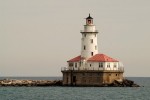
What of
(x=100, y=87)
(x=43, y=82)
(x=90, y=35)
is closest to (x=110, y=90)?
(x=100, y=87)

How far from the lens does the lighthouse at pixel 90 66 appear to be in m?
80.8

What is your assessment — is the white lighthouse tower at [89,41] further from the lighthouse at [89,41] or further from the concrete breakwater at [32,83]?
the concrete breakwater at [32,83]

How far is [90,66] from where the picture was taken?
81.7 meters

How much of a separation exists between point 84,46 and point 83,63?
8.13ft

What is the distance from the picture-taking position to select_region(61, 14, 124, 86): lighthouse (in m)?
80.8

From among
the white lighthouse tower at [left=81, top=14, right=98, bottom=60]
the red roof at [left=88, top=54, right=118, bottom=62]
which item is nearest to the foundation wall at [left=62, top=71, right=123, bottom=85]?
the red roof at [left=88, top=54, right=118, bottom=62]

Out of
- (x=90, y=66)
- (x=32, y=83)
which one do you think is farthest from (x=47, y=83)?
(x=90, y=66)

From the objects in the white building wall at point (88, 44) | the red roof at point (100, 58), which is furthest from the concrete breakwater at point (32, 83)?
the red roof at point (100, 58)

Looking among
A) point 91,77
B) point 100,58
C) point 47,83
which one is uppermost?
point 100,58

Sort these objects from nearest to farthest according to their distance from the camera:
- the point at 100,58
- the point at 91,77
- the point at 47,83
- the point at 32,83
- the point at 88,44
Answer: the point at 91,77
the point at 100,58
the point at 88,44
the point at 47,83
the point at 32,83

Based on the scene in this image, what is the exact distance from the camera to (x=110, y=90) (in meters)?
77.1

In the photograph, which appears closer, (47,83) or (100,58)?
(100,58)

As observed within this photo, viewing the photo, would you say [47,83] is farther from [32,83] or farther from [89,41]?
[89,41]

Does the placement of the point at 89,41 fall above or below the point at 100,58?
above
